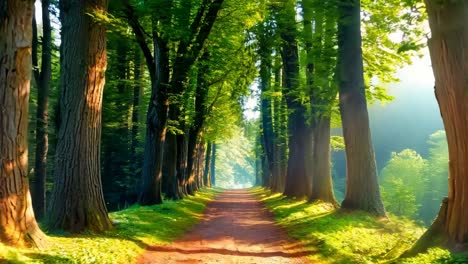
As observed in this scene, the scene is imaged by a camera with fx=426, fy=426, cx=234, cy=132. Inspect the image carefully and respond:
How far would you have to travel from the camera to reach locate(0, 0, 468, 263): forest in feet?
21.2

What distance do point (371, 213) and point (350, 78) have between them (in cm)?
412

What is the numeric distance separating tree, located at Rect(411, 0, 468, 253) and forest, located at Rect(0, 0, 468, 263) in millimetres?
20

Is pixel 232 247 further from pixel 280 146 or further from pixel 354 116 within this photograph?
pixel 280 146

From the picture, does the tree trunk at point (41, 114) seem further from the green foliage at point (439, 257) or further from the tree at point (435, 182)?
the tree at point (435, 182)

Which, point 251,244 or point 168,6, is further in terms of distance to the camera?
point 168,6

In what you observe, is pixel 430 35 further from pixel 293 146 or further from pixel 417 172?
pixel 417 172

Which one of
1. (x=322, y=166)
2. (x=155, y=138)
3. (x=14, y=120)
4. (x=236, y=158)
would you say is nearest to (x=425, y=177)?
(x=322, y=166)

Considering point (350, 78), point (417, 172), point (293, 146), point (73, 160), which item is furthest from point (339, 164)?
point (73, 160)

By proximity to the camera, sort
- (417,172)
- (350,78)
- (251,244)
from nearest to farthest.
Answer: (251,244) < (350,78) < (417,172)

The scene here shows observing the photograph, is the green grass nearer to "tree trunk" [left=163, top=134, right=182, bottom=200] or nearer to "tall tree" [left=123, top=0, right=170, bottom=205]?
"tall tree" [left=123, top=0, right=170, bottom=205]

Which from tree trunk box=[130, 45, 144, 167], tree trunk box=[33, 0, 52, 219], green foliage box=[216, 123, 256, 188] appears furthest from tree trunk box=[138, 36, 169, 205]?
green foliage box=[216, 123, 256, 188]

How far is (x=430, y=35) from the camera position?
6973 millimetres

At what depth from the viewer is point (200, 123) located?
26203 millimetres

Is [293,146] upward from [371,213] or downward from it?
upward
